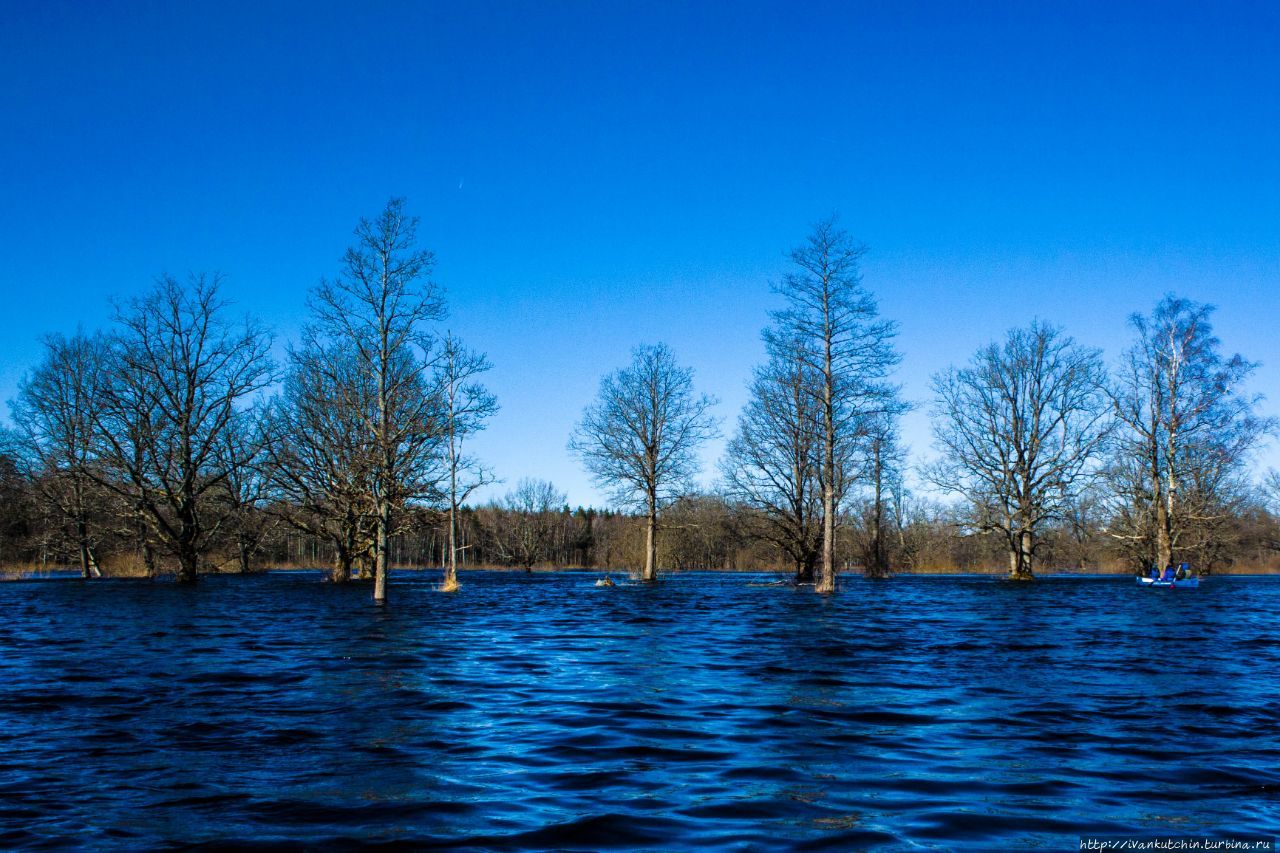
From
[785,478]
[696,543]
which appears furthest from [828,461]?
[696,543]

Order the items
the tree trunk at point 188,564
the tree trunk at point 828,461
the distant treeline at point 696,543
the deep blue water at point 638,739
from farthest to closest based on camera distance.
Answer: the distant treeline at point 696,543 → the tree trunk at point 188,564 → the tree trunk at point 828,461 → the deep blue water at point 638,739

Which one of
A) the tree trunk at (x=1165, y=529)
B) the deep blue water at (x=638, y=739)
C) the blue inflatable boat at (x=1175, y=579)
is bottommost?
the blue inflatable boat at (x=1175, y=579)

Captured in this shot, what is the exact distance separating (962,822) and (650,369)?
150 feet

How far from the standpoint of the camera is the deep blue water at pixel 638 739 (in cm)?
511

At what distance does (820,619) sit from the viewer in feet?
67.9

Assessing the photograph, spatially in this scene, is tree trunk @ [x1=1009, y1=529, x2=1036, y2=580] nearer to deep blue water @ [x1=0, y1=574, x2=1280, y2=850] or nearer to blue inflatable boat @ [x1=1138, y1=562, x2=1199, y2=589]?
blue inflatable boat @ [x1=1138, y1=562, x2=1199, y2=589]

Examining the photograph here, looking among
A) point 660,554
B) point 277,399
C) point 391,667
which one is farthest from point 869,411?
point 660,554

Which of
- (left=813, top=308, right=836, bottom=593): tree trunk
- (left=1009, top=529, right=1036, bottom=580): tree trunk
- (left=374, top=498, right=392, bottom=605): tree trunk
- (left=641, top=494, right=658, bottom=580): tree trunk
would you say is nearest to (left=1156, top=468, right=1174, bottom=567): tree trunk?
(left=1009, top=529, right=1036, bottom=580): tree trunk

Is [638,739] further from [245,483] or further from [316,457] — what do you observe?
[245,483]

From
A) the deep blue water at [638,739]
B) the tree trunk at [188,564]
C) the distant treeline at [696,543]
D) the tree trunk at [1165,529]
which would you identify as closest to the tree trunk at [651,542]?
the distant treeline at [696,543]

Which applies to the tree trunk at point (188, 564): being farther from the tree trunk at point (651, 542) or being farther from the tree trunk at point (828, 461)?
the tree trunk at point (828, 461)

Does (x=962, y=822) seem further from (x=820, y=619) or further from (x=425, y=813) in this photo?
(x=820, y=619)

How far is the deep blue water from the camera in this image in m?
5.11

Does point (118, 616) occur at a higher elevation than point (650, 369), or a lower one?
lower
